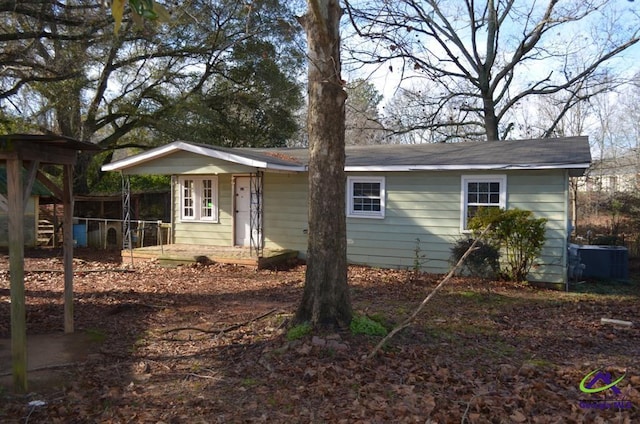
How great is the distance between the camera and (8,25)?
14.4m

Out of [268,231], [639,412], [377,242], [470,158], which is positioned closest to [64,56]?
[268,231]

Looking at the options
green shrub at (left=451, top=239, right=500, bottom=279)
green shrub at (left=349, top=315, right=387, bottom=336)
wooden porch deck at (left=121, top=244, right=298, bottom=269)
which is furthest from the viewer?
wooden porch deck at (left=121, top=244, right=298, bottom=269)

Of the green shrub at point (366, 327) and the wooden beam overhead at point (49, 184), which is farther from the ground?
the wooden beam overhead at point (49, 184)

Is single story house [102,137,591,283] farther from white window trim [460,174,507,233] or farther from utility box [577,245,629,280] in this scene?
utility box [577,245,629,280]

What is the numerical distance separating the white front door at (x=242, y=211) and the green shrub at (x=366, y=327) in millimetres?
9440

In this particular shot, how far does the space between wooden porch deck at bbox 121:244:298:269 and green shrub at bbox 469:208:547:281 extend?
4.98m

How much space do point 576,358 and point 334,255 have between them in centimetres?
Answer: 280

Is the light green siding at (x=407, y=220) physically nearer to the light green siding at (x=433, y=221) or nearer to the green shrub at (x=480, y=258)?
the light green siding at (x=433, y=221)

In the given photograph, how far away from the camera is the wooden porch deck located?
13.1 metres

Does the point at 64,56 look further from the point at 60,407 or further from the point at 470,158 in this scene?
the point at 60,407

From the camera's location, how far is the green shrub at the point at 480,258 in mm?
10984

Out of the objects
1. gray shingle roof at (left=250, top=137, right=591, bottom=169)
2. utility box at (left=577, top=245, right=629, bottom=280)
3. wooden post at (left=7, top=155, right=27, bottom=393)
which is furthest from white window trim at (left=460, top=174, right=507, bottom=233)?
wooden post at (left=7, top=155, right=27, bottom=393)

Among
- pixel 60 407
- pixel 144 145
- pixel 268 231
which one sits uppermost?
pixel 144 145

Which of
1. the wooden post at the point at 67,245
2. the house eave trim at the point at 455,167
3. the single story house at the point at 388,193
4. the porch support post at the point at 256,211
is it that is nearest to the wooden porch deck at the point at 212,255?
the porch support post at the point at 256,211
